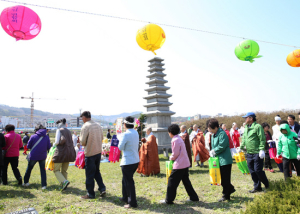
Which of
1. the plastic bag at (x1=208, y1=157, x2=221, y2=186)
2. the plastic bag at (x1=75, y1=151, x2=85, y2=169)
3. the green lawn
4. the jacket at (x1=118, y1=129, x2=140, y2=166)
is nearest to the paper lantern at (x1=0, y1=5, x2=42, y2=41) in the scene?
the plastic bag at (x1=75, y1=151, x2=85, y2=169)

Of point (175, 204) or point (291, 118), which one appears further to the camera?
point (291, 118)

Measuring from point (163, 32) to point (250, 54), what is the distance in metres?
3.90

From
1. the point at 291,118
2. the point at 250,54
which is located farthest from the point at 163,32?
the point at 291,118

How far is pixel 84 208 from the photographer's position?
4387 mm

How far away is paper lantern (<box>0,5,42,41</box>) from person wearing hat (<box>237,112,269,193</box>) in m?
6.61

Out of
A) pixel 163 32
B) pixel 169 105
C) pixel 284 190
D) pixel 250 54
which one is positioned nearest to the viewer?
pixel 284 190

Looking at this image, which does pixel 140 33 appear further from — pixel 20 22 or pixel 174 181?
pixel 174 181

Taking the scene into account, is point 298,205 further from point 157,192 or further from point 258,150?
point 157,192

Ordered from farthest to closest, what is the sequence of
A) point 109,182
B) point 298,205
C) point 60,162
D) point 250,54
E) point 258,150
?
point 250,54 < point 109,182 < point 60,162 < point 258,150 < point 298,205

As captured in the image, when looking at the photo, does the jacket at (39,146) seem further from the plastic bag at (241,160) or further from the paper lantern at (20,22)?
the plastic bag at (241,160)

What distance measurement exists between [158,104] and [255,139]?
1092cm

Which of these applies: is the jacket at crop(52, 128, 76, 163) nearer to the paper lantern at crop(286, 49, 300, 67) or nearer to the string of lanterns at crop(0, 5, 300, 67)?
the string of lanterns at crop(0, 5, 300, 67)

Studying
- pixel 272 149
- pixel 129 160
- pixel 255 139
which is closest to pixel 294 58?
pixel 272 149

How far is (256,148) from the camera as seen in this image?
199 inches
